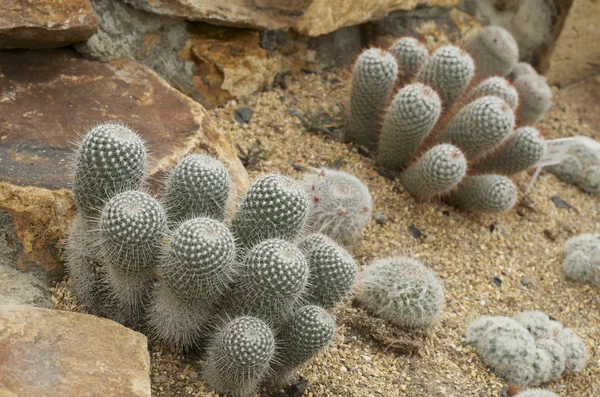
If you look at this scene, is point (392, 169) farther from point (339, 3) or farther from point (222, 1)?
point (222, 1)

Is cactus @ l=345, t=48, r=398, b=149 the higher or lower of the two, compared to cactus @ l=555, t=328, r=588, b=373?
higher

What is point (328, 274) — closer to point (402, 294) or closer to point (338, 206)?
point (402, 294)

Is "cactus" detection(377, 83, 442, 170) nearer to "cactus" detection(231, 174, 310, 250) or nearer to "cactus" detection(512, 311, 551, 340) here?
"cactus" detection(512, 311, 551, 340)

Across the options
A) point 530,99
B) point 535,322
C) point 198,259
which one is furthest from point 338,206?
point 530,99

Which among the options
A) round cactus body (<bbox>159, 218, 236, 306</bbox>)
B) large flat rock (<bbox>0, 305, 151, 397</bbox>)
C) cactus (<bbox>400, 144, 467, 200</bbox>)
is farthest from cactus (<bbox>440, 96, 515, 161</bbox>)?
large flat rock (<bbox>0, 305, 151, 397</bbox>)

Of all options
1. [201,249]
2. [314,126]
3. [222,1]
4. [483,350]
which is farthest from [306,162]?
[201,249]
